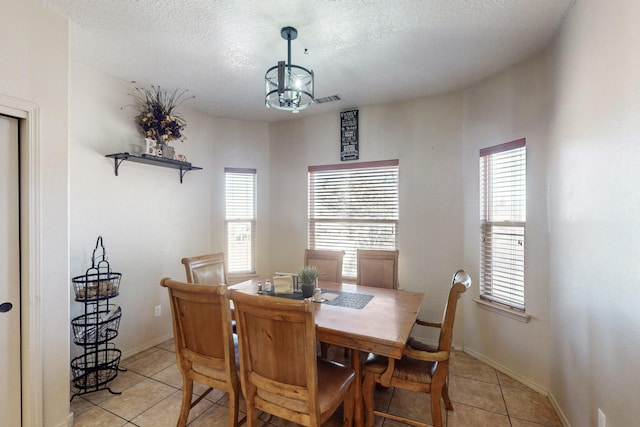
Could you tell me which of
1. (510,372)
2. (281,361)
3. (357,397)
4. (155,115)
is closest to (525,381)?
(510,372)

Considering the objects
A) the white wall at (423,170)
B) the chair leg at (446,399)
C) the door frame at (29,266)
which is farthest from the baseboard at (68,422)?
the white wall at (423,170)

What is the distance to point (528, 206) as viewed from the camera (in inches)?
97.7

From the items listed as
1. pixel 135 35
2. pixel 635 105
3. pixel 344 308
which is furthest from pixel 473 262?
pixel 135 35

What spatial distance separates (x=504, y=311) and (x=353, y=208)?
1.92 meters

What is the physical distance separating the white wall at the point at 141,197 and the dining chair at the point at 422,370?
2.56 metres

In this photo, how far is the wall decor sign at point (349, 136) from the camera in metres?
3.65

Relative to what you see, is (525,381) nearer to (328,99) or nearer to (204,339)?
(204,339)

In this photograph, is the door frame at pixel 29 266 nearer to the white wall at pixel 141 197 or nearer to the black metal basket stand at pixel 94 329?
the black metal basket stand at pixel 94 329

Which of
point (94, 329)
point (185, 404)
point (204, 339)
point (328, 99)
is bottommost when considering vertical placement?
point (185, 404)

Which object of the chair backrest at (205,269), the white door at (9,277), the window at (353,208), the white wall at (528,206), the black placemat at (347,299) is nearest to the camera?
the white door at (9,277)

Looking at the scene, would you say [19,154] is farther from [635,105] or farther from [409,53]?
[635,105]

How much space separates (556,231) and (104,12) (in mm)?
3575

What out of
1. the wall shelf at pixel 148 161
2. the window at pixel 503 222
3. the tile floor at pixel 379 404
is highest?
the wall shelf at pixel 148 161

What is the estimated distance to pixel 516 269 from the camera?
2.59m
